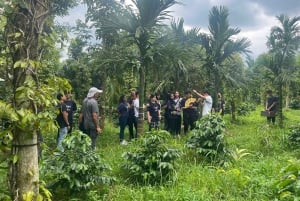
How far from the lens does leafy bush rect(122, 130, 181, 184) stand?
15.8ft

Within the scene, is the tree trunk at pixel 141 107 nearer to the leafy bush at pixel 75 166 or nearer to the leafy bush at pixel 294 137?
the leafy bush at pixel 294 137

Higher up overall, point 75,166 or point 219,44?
point 219,44

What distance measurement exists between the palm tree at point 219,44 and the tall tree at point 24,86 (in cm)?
882

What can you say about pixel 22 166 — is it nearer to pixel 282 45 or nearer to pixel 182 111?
pixel 182 111

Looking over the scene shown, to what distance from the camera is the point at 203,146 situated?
5.98m

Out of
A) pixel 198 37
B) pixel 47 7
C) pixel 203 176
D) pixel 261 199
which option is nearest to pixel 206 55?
pixel 198 37

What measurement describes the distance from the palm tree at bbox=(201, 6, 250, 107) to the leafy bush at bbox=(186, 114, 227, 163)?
5308 millimetres

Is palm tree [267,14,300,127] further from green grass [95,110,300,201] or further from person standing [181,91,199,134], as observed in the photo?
green grass [95,110,300,201]

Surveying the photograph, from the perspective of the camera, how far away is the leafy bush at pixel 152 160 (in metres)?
4.82

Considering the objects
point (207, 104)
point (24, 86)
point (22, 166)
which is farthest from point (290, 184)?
point (207, 104)

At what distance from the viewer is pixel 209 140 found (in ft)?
19.6

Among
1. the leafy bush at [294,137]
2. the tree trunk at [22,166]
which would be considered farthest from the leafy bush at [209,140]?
the tree trunk at [22,166]

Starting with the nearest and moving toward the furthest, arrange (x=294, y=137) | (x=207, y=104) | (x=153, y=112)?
(x=294, y=137) → (x=207, y=104) → (x=153, y=112)

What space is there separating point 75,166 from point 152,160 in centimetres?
114
